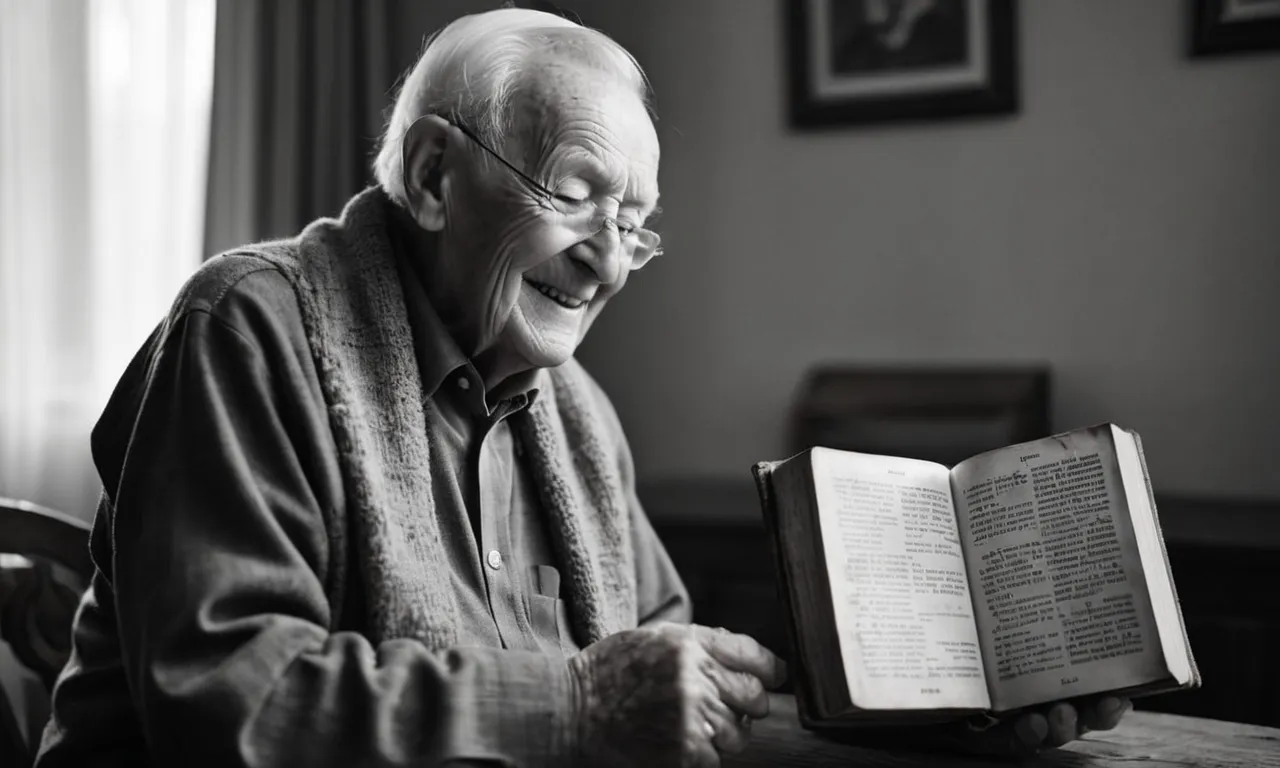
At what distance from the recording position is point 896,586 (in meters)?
1.10

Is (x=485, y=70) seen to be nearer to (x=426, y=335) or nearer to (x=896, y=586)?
(x=426, y=335)

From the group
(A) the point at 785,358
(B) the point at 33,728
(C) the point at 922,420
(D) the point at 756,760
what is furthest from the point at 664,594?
(A) the point at 785,358

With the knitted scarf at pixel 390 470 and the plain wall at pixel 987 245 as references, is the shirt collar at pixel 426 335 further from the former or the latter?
the plain wall at pixel 987 245

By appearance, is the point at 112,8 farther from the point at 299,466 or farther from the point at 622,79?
the point at 299,466

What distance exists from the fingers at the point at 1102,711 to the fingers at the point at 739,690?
31 centimetres

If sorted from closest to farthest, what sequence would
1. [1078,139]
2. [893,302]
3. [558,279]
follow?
1. [558,279]
2. [1078,139]
3. [893,302]

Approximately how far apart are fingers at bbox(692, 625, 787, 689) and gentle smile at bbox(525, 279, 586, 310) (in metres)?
0.43

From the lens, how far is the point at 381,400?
120 centimetres

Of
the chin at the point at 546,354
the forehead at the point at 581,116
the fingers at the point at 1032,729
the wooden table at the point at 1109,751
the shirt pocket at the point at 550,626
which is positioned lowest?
the wooden table at the point at 1109,751

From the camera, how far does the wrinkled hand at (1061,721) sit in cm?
112

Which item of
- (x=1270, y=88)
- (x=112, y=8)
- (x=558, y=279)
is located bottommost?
(x=558, y=279)

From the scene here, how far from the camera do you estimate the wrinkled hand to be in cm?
112

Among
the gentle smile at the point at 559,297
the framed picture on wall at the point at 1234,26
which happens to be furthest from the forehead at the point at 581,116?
the framed picture on wall at the point at 1234,26

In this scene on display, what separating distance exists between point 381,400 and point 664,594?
24.6 inches
